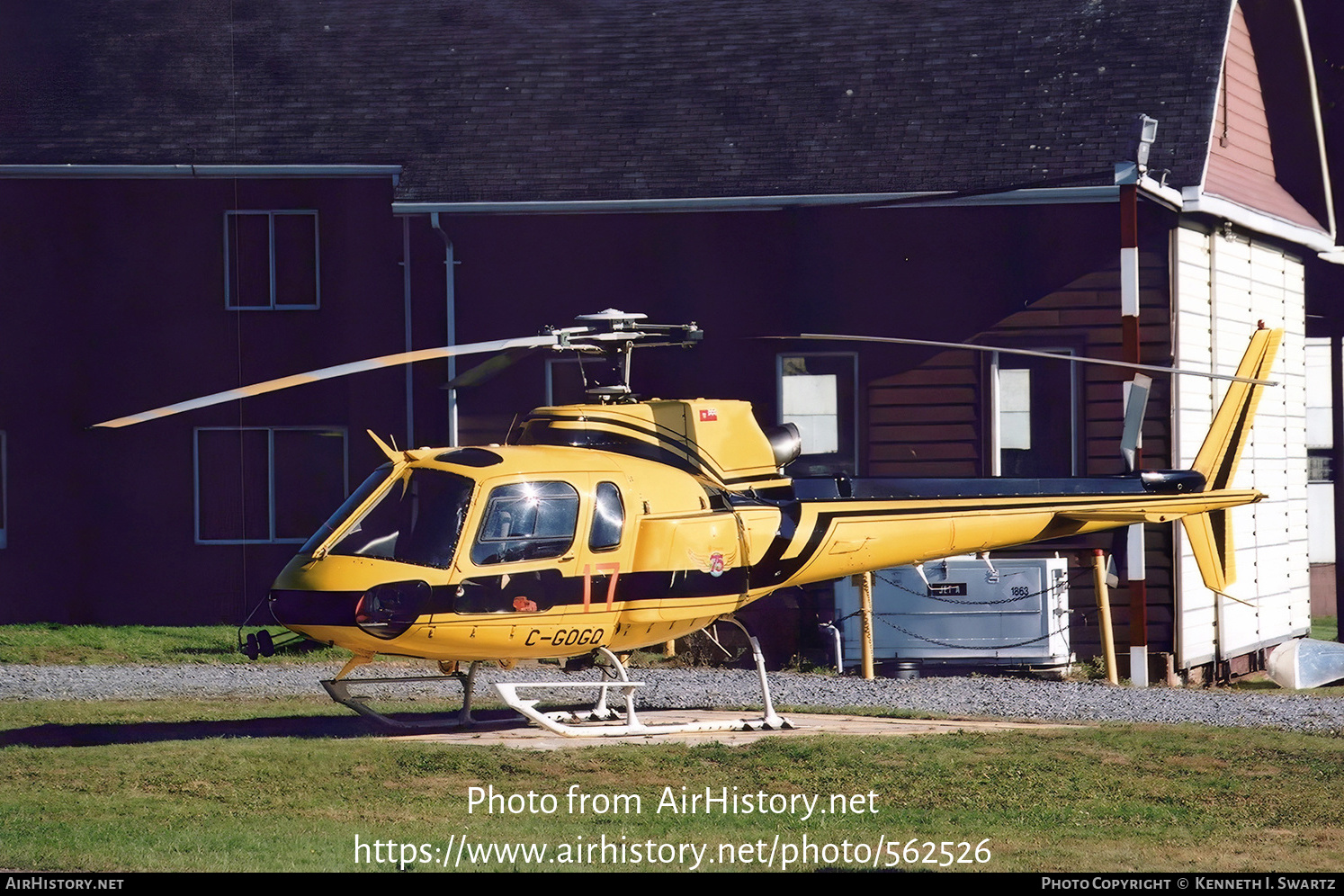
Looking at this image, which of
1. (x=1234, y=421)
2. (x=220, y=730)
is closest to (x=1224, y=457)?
(x=1234, y=421)

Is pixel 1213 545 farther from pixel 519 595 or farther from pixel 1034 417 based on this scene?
pixel 519 595

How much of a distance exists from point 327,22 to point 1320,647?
15547mm

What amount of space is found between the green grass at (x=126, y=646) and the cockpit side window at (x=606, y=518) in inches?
240

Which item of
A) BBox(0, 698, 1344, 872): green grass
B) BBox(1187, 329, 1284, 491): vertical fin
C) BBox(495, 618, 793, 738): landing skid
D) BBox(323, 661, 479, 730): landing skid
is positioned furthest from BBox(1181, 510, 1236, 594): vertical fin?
BBox(323, 661, 479, 730): landing skid

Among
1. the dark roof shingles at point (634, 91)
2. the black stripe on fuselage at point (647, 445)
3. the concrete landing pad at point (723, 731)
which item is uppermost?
the dark roof shingles at point (634, 91)

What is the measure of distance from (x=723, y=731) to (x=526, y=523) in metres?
2.49

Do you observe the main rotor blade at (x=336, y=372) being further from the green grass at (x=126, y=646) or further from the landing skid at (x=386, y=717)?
the green grass at (x=126, y=646)

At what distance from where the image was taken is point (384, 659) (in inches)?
688

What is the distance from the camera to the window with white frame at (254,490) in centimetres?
1970

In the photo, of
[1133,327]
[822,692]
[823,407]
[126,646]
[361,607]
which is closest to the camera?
[361,607]

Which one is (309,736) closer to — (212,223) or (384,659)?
(384,659)

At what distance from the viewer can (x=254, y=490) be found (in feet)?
64.7

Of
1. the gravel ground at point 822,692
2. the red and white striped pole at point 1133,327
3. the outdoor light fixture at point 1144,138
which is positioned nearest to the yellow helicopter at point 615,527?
the gravel ground at point 822,692
